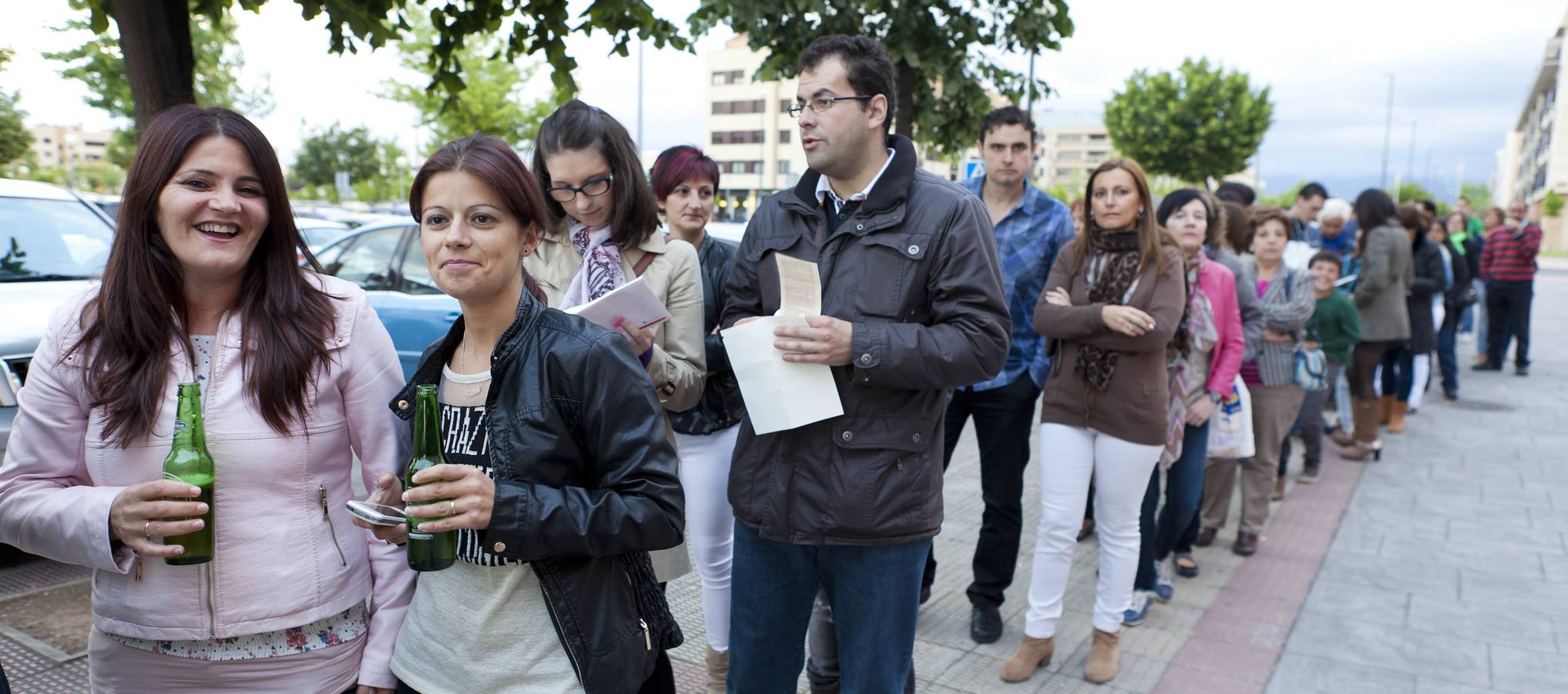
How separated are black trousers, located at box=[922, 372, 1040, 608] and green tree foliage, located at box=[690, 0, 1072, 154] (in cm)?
296

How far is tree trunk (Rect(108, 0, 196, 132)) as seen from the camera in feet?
10.9

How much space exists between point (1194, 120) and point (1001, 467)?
4335 cm

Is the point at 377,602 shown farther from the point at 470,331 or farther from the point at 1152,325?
the point at 1152,325

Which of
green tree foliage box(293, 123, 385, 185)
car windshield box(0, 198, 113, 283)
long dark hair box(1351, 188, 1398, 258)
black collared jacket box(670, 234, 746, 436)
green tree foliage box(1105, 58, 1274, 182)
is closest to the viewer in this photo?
black collared jacket box(670, 234, 746, 436)

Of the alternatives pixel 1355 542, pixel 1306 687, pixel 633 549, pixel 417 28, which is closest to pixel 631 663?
pixel 633 549

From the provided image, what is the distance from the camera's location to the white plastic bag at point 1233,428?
17.4ft

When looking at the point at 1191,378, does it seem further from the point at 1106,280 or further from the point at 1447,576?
the point at 1447,576

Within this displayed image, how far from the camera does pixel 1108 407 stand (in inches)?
149

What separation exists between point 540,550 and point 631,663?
32 cm

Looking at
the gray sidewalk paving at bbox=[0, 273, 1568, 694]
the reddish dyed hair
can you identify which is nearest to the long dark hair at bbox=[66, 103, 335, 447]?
the reddish dyed hair

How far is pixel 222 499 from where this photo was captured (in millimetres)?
1797

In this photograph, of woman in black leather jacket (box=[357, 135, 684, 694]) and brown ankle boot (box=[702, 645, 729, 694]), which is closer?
woman in black leather jacket (box=[357, 135, 684, 694])

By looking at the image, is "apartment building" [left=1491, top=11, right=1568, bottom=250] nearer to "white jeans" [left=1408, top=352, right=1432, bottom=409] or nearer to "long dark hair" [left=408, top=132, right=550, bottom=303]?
"white jeans" [left=1408, top=352, right=1432, bottom=409]

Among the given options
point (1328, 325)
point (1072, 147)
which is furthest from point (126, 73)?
point (1072, 147)
